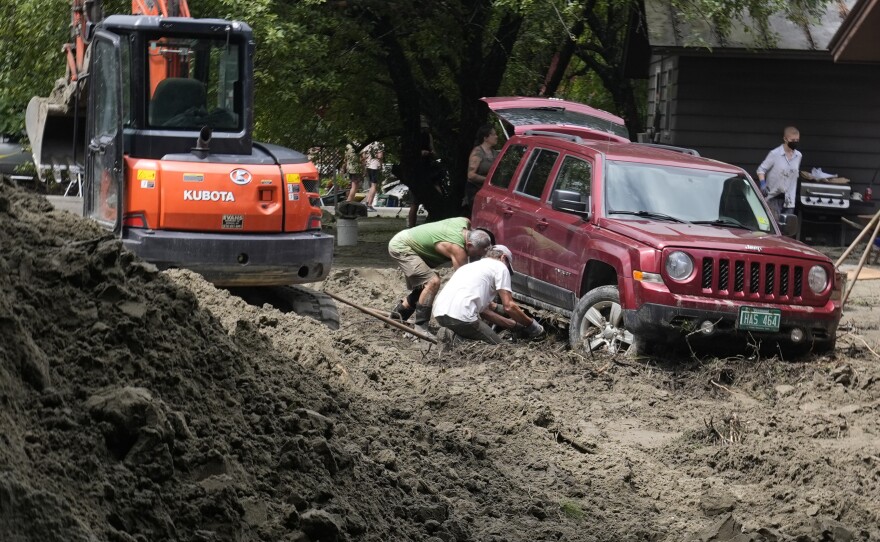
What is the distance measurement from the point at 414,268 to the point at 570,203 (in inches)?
83.8

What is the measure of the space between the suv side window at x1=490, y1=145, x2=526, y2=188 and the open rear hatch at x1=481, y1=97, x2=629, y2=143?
51.5 inches

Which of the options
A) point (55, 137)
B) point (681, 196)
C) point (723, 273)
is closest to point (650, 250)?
point (723, 273)

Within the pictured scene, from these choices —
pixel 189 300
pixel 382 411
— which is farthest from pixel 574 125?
pixel 189 300

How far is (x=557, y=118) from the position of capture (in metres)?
16.4

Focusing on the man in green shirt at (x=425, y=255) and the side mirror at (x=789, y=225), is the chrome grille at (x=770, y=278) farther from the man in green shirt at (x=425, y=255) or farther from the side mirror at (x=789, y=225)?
the man in green shirt at (x=425, y=255)

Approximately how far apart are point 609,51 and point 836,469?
1823cm

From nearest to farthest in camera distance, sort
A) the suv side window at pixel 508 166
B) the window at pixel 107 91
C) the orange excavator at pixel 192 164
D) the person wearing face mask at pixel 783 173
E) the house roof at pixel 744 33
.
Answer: the orange excavator at pixel 192 164
the window at pixel 107 91
the suv side window at pixel 508 166
the person wearing face mask at pixel 783 173
the house roof at pixel 744 33

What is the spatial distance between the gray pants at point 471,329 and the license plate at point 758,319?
87.3 inches

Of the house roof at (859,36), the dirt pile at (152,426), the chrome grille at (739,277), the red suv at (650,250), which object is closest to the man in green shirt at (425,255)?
the red suv at (650,250)

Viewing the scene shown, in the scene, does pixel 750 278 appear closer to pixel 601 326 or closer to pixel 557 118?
pixel 601 326

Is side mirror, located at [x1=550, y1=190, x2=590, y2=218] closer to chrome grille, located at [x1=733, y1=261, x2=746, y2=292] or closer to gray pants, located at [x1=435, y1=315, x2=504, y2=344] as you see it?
gray pants, located at [x1=435, y1=315, x2=504, y2=344]

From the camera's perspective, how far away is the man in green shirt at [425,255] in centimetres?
1267

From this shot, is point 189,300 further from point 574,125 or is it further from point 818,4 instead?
point 818,4

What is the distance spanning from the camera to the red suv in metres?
10.6
